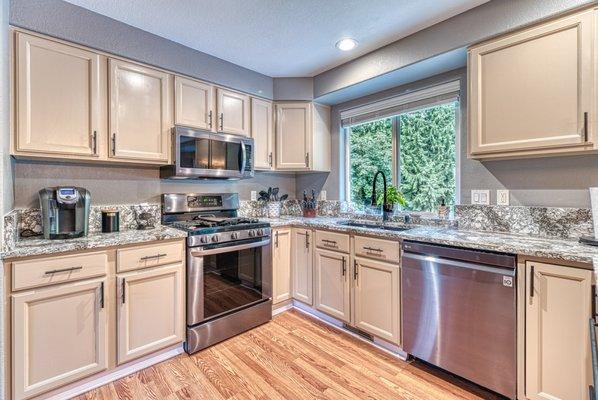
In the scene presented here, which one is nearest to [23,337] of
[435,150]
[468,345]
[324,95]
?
[468,345]

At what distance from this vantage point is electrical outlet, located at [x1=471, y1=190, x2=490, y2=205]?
214 centimetres

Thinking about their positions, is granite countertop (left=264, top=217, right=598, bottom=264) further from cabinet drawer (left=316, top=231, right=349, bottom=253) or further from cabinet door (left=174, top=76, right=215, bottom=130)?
cabinet door (left=174, top=76, right=215, bottom=130)

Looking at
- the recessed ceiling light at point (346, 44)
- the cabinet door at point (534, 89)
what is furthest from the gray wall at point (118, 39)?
the cabinet door at point (534, 89)

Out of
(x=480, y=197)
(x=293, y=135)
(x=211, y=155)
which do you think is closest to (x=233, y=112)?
(x=211, y=155)

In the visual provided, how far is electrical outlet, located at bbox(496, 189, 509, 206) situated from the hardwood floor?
1.25 metres

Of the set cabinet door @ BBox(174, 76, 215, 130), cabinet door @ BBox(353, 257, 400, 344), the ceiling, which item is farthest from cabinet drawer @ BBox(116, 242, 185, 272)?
the ceiling

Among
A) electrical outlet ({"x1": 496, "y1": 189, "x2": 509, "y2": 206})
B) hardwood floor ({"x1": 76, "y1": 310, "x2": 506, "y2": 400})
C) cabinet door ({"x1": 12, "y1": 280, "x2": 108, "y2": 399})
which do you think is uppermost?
electrical outlet ({"x1": 496, "y1": 189, "x2": 509, "y2": 206})

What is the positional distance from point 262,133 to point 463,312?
240cm

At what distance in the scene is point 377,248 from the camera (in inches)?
85.1

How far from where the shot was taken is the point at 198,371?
6.40 ft

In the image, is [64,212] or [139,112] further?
[139,112]

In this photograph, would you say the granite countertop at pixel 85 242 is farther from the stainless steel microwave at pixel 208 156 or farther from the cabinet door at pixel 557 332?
the cabinet door at pixel 557 332

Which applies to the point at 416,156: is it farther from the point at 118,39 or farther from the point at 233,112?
the point at 118,39

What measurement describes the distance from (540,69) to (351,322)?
2184 mm
